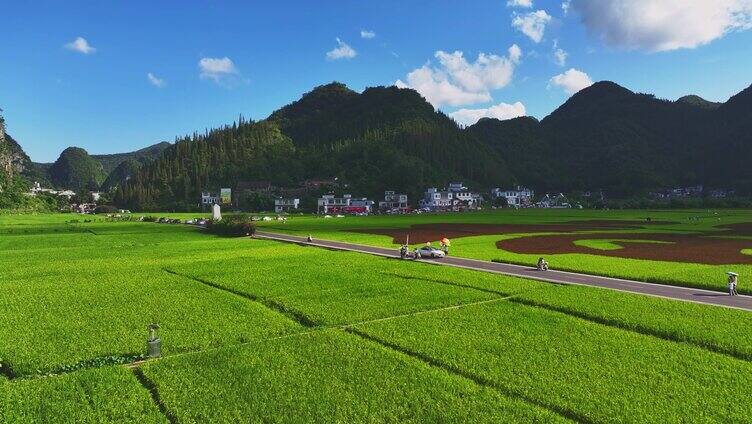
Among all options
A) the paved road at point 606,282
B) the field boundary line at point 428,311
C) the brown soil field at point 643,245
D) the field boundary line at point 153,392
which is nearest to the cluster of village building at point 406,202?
the brown soil field at point 643,245

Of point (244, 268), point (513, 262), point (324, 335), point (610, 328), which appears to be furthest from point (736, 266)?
point (244, 268)

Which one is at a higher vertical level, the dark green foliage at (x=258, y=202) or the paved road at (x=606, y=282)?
the dark green foliage at (x=258, y=202)

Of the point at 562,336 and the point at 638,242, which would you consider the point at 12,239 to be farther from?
the point at 638,242

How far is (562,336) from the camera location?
750 inches

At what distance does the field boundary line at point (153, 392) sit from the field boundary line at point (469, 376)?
7768 millimetres

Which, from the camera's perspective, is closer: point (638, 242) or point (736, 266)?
point (736, 266)

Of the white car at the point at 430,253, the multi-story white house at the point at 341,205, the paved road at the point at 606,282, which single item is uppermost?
the multi-story white house at the point at 341,205

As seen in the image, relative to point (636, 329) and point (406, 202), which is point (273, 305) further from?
Answer: point (406, 202)

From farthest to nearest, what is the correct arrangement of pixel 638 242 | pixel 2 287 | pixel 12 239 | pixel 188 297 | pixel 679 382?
pixel 12 239
pixel 638 242
pixel 2 287
pixel 188 297
pixel 679 382

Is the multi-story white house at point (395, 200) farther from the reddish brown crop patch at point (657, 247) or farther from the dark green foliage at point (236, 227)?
the reddish brown crop patch at point (657, 247)

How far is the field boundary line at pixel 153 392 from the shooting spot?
41.3 feet

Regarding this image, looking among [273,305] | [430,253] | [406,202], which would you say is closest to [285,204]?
[406,202]

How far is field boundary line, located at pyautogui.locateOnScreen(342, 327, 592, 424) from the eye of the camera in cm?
1258

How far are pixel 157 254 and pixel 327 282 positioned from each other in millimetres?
26017
